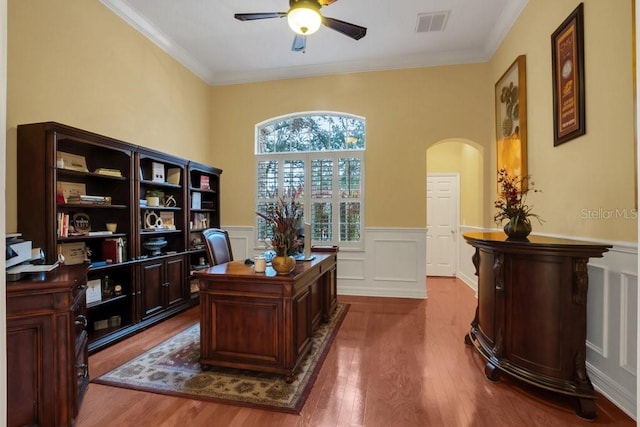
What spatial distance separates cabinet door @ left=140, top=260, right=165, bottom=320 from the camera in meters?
3.47

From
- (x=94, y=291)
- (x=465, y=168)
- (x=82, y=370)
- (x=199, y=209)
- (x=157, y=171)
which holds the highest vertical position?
(x=465, y=168)

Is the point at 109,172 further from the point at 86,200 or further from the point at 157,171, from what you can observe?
the point at 157,171

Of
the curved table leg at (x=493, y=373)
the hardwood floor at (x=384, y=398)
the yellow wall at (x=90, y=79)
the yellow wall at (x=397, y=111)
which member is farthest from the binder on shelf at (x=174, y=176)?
the curved table leg at (x=493, y=373)

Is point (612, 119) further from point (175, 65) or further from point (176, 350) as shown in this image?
point (175, 65)

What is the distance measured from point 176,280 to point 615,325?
4189mm

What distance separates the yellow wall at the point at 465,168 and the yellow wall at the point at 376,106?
7.9 inches

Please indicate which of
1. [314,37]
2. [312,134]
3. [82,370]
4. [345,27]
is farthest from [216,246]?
[314,37]

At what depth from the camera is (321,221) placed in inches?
204

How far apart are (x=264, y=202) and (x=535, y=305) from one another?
410 cm

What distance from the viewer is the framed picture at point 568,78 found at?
95.9 inches

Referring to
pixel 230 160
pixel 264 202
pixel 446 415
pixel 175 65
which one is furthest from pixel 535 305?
pixel 175 65

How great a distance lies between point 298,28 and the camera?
8.98ft

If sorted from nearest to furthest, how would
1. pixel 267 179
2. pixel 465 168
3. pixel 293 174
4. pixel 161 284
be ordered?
1. pixel 161 284
2. pixel 293 174
3. pixel 267 179
4. pixel 465 168

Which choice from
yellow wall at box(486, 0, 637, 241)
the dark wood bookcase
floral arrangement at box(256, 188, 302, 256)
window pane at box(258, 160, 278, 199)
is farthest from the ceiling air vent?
the dark wood bookcase
